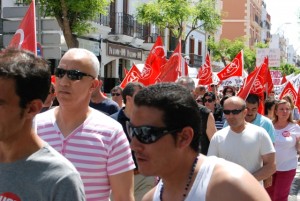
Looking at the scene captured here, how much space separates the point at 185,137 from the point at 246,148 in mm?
2882

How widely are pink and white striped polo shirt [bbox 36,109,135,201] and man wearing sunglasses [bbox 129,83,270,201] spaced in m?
0.97

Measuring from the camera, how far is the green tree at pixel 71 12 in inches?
580

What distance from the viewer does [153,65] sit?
10.3 meters

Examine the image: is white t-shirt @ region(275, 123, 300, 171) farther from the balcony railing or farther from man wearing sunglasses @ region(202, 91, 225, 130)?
the balcony railing

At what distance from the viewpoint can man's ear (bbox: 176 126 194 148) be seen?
211 cm

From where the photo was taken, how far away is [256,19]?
73.8 meters

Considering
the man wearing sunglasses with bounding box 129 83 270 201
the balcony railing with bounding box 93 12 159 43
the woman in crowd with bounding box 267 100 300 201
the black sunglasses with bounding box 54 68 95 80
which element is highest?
the balcony railing with bounding box 93 12 159 43

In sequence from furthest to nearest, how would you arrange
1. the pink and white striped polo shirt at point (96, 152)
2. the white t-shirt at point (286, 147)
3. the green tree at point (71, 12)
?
1. the green tree at point (71, 12)
2. the white t-shirt at point (286, 147)
3. the pink and white striped polo shirt at point (96, 152)

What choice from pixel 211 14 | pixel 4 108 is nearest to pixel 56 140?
pixel 4 108

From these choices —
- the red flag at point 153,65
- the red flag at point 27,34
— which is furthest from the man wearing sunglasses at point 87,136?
the red flag at point 153,65

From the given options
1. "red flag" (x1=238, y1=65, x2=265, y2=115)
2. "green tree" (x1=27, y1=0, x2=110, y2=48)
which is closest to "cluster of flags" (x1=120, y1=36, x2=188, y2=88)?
"red flag" (x1=238, y1=65, x2=265, y2=115)

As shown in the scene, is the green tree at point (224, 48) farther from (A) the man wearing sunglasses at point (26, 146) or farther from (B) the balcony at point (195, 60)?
(A) the man wearing sunglasses at point (26, 146)

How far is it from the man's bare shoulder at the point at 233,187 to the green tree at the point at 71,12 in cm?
1293

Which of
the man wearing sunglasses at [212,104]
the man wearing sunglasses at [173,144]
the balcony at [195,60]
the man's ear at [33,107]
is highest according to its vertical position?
the balcony at [195,60]
